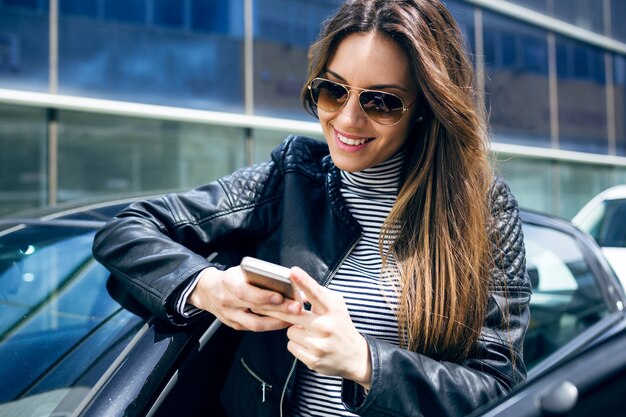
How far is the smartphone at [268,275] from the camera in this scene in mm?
1071

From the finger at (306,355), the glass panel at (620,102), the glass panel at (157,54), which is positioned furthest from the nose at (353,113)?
the glass panel at (620,102)

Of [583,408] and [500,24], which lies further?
[500,24]

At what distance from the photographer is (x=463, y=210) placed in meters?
1.46

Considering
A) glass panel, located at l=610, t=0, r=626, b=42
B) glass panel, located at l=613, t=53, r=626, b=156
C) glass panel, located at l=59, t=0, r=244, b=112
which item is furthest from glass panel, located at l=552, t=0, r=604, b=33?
glass panel, located at l=59, t=0, r=244, b=112

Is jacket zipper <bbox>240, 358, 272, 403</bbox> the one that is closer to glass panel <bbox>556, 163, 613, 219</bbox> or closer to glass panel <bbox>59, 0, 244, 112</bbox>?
glass panel <bbox>59, 0, 244, 112</bbox>

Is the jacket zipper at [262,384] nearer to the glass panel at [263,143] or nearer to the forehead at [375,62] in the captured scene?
the forehead at [375,62]

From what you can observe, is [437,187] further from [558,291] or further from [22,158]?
[22,158]

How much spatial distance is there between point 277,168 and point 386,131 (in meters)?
0.31

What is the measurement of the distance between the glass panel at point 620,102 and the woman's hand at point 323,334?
1419cm

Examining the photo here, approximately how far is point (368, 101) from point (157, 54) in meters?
6.58

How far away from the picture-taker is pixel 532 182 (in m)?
11.9

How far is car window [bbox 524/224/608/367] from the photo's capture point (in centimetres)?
268

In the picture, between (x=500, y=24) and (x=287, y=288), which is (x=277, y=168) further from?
(x=500, y=24)

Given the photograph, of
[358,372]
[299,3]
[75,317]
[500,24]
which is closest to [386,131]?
[358,372]
